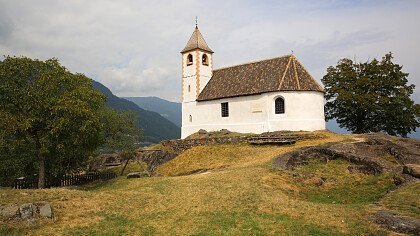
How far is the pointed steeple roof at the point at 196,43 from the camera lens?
48650mm

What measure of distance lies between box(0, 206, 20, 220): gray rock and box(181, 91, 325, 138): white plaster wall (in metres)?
29.6

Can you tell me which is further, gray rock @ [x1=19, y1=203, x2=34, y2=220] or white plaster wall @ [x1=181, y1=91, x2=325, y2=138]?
white plaster wall @ [x1=181, y1=91, x2=325, y2=138]

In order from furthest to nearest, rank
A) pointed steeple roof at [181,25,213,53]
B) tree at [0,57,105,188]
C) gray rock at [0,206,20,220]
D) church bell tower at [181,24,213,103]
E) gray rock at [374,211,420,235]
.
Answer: pointed steeple roof at [181,25,213,53], church bell tower at [181,24,213,103], tree at [0,57,105,188], gray rock at [0,206,20,220], gray rock at [374,211,420,235]

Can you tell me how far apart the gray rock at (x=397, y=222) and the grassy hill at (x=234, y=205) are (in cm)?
44

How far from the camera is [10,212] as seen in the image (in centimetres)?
1447

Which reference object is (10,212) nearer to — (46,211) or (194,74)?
(46,211)

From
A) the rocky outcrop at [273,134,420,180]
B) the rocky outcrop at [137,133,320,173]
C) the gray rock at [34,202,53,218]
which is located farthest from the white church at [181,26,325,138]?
the gray rock at [34,202,53,218]

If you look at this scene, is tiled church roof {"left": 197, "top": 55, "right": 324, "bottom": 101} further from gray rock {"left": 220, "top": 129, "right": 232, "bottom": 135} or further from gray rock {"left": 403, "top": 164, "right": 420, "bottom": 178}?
gray rock {"left": 403, "top": 164, "right": 420, "bottom": 178}

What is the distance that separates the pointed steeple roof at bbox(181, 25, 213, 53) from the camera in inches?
1915

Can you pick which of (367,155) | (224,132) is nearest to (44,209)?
(367,155)

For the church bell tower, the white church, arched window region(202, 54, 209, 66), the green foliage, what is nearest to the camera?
the green foliage

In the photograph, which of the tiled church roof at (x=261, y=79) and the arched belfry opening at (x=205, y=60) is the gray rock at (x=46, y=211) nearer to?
the tiled church roof at (x=261, y=79)

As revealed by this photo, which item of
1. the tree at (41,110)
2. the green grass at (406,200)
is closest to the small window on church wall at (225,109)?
the tree at (41,110)

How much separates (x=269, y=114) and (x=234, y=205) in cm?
2395
